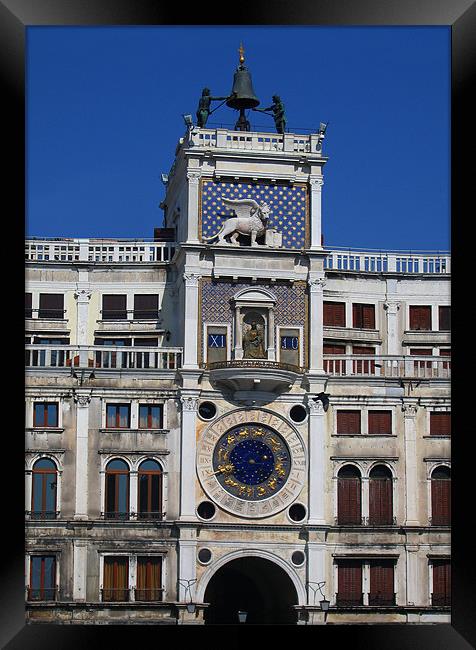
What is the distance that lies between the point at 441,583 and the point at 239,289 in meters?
10.1

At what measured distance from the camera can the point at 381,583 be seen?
134 ft

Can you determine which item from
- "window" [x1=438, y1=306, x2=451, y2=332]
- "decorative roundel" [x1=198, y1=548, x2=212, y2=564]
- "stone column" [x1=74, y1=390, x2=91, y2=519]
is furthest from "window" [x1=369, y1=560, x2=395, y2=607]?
"stone column" [x1=74, y1=390, x2=91, y2=519]

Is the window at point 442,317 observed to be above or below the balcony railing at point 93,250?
below

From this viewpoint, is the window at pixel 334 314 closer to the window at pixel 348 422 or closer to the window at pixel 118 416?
the window at pixel 348 422

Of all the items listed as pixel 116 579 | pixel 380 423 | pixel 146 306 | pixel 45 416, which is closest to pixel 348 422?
pixel 380 423

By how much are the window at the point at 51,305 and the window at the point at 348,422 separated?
867 centimetres

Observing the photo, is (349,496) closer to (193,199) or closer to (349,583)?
(349,583)

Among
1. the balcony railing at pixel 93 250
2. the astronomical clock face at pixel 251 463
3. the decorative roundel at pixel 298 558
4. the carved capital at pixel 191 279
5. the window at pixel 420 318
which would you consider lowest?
the decorative roundel at pixel 298 558

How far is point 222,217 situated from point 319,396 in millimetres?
5861

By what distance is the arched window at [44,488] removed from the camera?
39.9 metres

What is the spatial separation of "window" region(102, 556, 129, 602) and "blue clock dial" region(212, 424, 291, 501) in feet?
11.7

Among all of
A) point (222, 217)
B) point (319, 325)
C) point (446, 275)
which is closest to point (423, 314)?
point (446, 275)
